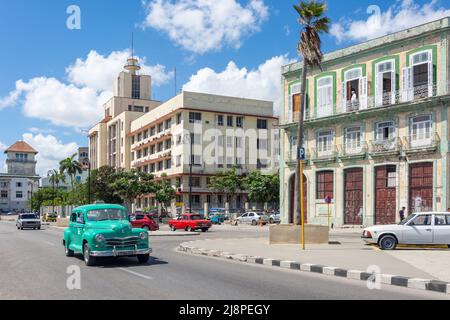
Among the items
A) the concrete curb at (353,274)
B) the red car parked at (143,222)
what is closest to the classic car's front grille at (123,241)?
the concrete curb at (353,274)

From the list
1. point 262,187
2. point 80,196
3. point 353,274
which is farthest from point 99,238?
point 80,196

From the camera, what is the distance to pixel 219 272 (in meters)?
14.0

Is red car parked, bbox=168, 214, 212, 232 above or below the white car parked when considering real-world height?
below

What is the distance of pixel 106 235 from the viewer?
14.7 metres

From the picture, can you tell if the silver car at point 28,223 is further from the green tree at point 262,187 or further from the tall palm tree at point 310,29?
the tall palm tree at point 310,29

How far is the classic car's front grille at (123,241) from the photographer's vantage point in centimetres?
1473

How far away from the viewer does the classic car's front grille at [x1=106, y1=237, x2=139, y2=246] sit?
48.3 ft

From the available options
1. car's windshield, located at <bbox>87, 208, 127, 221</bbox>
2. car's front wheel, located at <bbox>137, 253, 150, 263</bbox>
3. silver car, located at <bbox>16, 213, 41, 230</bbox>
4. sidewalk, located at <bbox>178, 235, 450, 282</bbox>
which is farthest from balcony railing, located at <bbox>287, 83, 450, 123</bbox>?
car's front wheel, located at <bbox>137, 253, 150, 263</bbox>

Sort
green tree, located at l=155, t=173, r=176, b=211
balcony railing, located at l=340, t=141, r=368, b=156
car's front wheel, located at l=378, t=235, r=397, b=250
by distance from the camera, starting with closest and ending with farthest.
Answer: car's front wheel, located at l=378, t=235, r=397, b=250
balcony railing, located at l=340, t=141, r=368, b=156
green tree, located at l=155, t=173, r=176, b=211

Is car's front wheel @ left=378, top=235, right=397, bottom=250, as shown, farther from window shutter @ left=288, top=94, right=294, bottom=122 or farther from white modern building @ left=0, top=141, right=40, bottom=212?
white modern building @ left=0, top=141, right=40, bottom=212

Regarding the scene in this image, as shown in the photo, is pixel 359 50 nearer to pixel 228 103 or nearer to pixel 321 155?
pixel 321 155

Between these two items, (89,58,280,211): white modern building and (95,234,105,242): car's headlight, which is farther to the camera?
(89,58,280,211): white modern building

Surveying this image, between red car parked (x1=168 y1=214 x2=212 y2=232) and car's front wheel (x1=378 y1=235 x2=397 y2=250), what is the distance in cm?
2228
